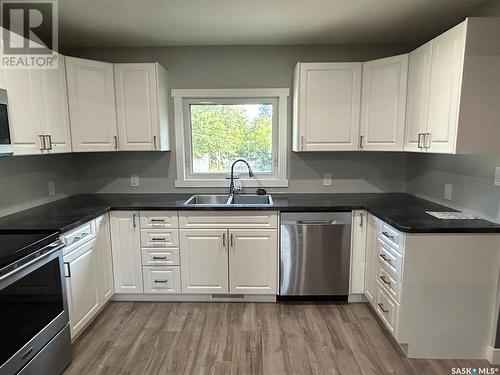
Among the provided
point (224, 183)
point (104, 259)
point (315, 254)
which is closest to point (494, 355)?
point (315, 254)

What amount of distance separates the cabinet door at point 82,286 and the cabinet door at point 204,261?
2.34ft

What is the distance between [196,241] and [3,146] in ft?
4.98

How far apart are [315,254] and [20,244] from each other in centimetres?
210

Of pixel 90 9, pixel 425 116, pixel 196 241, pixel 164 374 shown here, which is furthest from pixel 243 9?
pixel 164 374

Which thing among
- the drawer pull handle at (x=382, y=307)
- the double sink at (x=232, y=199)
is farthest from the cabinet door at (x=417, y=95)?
the double sink at (x=232, y=199)

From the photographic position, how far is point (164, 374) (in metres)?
1.88

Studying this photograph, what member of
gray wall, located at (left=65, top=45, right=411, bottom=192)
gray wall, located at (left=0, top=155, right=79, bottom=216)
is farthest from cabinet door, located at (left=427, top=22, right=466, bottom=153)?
gray wall, located at (left=0, top=155, right=79, bottom=216)

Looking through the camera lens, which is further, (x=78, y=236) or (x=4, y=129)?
(x=78, y=236)

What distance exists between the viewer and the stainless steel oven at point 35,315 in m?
1.41

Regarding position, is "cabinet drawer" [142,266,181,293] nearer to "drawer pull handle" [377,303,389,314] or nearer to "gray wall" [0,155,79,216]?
"gray wall" [0,155,79,216]

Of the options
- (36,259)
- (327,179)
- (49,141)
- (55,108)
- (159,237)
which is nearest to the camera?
(36,259)

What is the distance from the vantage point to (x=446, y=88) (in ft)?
6.30

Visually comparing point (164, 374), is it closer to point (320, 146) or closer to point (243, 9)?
point (320, 146)

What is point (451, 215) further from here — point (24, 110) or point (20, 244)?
point (24, 110)
